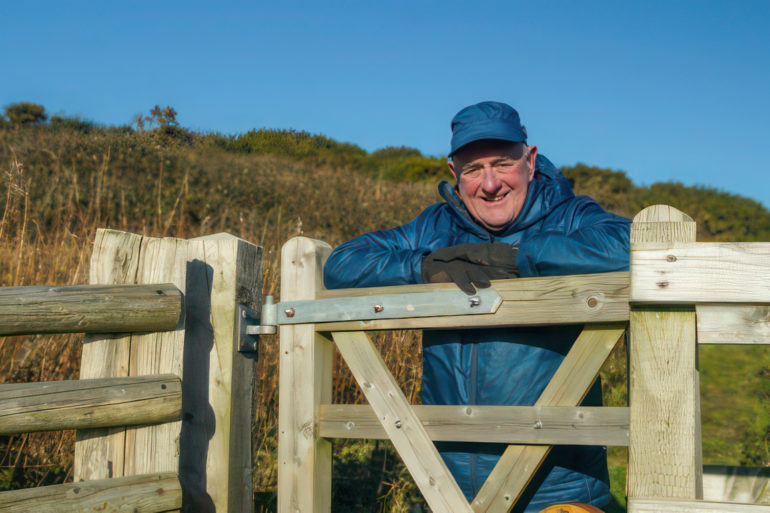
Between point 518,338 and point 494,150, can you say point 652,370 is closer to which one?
point 518,338

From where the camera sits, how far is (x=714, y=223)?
16969 millimetres

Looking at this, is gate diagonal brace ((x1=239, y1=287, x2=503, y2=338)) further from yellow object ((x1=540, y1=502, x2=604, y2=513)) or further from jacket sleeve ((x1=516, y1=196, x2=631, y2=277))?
yellow object ((x1=540, y1=502, x2=604, y2=513))

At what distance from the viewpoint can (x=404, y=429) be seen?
8.43 feet

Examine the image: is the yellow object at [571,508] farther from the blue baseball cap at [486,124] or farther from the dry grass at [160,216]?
the dry grass at [160,216]

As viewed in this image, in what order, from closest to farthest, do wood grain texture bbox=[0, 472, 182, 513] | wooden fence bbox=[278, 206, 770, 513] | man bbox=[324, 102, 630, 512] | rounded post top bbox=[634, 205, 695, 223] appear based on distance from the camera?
wooden fence bbox=[278, 206, 770, 513]
rounded post top bbox=[634, 205, 695, 223]
wood grain texture bbox=[0, 472, 182, 513]
man bbox=[324, 102, 630, 512]

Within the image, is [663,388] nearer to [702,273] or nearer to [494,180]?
[702,273]

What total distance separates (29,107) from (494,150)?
12468 millimetres

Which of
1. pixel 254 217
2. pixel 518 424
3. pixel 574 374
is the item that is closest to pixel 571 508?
pixel 518 424

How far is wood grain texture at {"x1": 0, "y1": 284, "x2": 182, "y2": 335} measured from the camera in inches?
96.4

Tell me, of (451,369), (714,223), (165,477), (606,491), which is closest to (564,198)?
(451,369)

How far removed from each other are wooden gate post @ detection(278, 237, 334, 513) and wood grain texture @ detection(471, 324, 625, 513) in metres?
0.70

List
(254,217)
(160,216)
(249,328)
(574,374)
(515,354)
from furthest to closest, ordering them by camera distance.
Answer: (254,217) → (160,216) → (249,328) → (515,354) → (574,374)

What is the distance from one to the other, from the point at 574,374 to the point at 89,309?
1786 mm

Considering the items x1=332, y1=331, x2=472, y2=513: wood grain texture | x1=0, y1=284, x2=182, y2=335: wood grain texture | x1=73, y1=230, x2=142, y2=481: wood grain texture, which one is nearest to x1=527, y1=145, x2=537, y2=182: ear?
x1=332, y1=331, x2=472, y2=513: wood grain texture
